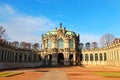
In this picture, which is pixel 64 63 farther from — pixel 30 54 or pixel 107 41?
pixel 107 41

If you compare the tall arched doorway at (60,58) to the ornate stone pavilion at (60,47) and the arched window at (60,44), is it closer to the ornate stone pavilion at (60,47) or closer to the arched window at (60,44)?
the ornate stone pavilion at (60,47)

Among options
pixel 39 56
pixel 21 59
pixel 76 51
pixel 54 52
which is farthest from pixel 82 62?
pixel 21 59

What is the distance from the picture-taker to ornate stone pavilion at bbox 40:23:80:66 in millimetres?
120562

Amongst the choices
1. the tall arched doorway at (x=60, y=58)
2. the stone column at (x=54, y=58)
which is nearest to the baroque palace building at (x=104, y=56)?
the tall arched doorway at (x=60, y=58)

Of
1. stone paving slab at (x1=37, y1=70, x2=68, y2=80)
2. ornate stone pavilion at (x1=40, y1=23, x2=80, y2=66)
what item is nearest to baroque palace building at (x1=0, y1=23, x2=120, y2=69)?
ornate stone pavilion at (x1=40, y1=23, x2=80, y2=66)

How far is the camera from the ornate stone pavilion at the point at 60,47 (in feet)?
396

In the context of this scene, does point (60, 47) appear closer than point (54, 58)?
No

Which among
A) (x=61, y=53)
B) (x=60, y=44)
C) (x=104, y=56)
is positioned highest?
(x=60, y=44)

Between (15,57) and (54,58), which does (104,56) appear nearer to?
(54,58)

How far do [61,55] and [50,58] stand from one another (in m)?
8.16

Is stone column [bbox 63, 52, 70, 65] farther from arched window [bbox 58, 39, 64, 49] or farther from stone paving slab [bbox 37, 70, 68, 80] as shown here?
stone paving slab [bbox 37, 70, 68, 80]

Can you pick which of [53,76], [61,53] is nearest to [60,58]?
[61,53]

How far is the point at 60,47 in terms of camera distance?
12569 centimetres

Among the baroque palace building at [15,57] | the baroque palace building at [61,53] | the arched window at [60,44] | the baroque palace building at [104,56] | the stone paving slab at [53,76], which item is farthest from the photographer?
the arched window at [60,44]
